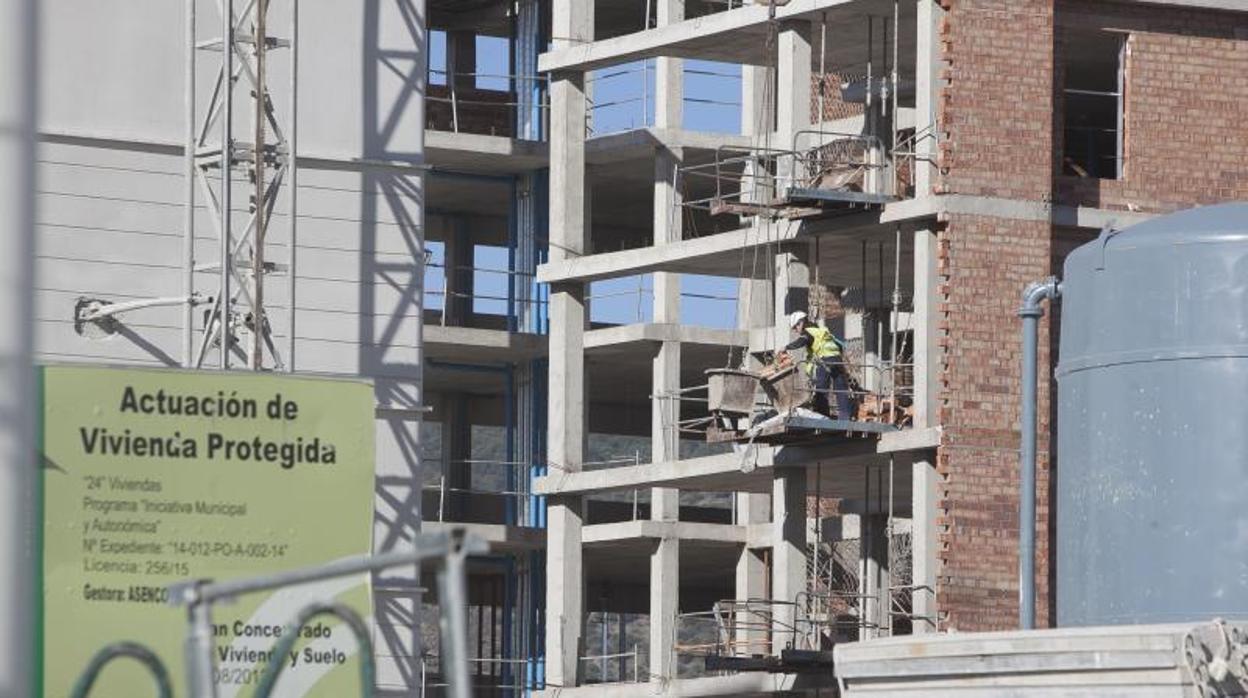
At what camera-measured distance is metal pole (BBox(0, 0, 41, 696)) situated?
31.4 ft

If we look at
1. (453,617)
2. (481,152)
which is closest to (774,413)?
(481,152)

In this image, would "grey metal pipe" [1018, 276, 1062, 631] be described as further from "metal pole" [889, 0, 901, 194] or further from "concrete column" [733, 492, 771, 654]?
"concrete column" [733, 492, 771, 654]

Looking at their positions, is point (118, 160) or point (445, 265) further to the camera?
point (445, 265)

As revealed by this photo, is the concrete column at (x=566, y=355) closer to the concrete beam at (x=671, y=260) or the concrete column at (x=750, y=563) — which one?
the concrete beam at (x=671, y=260)

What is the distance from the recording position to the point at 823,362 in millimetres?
42125

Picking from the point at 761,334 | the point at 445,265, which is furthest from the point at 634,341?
the point at 445,265

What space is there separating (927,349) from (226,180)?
1267 centimetres

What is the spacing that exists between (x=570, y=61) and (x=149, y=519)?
34.9 meters

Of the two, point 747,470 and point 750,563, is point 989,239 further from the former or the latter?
point 750,563

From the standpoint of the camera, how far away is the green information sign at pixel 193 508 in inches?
722

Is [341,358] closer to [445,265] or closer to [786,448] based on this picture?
[786,448]

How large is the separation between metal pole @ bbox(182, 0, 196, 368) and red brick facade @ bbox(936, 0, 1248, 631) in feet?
40.4

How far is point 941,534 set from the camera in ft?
135

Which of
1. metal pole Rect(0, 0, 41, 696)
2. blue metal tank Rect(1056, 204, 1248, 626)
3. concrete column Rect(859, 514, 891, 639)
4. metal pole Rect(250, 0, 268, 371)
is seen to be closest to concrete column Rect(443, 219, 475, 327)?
concrete column Rect(859, 514, 891, 639)
